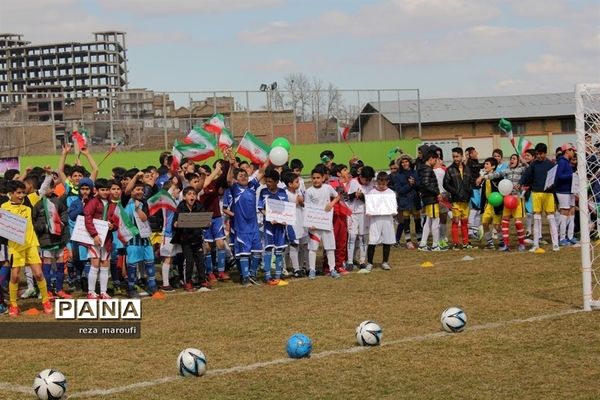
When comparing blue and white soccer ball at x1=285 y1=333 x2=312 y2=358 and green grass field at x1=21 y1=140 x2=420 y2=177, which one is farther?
green grass field at x1=21 y1=140 x2=420 y2=177

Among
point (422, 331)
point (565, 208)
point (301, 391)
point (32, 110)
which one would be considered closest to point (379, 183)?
point (565, 208)

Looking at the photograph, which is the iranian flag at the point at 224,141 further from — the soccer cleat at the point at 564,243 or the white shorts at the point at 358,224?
the soccer cleat at the point at 564,243

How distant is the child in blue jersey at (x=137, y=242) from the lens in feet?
48.7

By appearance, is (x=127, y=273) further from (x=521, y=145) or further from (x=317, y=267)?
(x=521, y=145)

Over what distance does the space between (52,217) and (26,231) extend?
1603mm

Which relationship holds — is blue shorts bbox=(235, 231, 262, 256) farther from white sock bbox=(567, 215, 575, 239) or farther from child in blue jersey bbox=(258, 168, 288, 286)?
white sock bbox=(567, 215, 575, 239)

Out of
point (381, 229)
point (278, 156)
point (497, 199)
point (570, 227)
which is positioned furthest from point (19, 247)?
point (570, 227)

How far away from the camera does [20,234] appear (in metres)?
13.1

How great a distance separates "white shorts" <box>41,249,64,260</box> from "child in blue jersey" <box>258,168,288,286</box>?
341 cm

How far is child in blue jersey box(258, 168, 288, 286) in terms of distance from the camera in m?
16.0

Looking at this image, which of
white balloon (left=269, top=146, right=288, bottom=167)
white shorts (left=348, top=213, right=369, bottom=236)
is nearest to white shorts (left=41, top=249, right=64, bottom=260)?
white balloon (left=269, top=146, right=288, bottom=167)

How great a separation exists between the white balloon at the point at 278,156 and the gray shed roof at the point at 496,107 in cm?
5260

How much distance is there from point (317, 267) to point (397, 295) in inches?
175

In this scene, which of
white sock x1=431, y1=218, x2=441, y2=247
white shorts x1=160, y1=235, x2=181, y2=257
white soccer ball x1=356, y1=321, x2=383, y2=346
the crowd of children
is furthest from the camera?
white sock x1=431, y1=218, x2=441, y2=247
